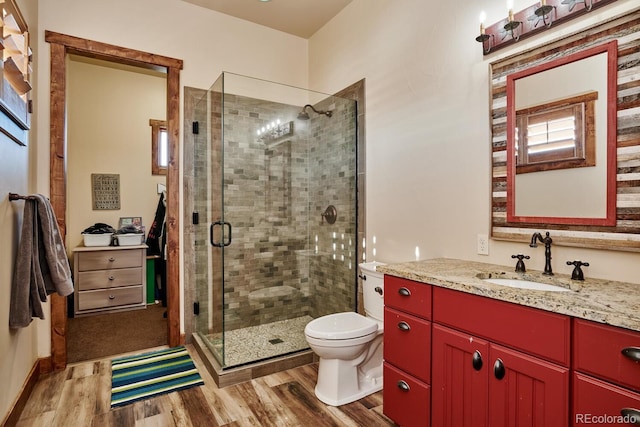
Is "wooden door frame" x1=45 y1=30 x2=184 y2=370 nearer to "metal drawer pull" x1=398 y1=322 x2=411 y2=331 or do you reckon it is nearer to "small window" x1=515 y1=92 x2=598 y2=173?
"metal drawer pull" x1=398 y1=322 x2=411 y2=331

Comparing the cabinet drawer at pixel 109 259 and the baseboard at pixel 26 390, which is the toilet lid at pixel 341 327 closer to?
the baseboard at pixel 26 390

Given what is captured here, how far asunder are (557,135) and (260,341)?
2.48 m

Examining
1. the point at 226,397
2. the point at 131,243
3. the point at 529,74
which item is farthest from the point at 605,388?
the point at 131,243

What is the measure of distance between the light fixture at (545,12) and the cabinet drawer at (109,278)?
438 centimetres

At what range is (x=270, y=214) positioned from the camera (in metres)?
3.10

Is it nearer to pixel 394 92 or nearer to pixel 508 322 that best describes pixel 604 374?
pixel 508 322

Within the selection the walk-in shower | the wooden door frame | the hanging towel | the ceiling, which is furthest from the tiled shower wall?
the hanging towel

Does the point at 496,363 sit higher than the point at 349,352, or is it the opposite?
the point at 496,363

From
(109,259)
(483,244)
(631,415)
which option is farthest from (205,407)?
(109,259)

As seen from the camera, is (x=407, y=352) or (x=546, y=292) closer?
(x=546, y=292)

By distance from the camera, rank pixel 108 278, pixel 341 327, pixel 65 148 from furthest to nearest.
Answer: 1. pixel 108 278
2. pixel 65 148
3. pixel 341 327

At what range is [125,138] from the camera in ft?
14.7

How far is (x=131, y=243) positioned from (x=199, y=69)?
2.30m

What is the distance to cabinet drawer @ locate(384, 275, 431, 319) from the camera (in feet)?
5.37
